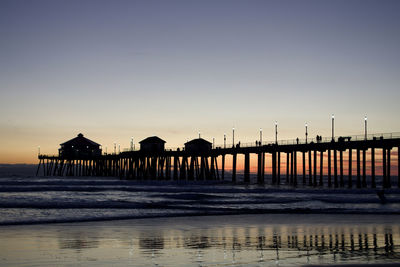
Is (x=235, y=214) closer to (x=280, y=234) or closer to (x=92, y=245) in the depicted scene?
(x=280, y=234)

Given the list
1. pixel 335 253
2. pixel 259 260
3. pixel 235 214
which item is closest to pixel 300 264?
pixel 259 260

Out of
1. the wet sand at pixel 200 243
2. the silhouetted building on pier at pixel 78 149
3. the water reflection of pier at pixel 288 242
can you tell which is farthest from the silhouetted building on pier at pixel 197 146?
the water reflection of pier at pixel 288 242

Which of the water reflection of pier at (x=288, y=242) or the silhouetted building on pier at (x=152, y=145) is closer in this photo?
the water reflection of pier at (x=288, y=242)

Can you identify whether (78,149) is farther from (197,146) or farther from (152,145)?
(197,146)

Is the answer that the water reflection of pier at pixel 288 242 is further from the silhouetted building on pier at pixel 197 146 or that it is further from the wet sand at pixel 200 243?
the silhouetted building on pier at pixel 197 146

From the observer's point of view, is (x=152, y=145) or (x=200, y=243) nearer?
(x=200, y=243)

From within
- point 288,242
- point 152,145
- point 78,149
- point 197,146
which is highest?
point 152,145

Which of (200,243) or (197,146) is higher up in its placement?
(197,146)

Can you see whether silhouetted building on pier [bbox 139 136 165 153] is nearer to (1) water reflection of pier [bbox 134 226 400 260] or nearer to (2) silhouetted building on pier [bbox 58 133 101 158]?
(2) silhouetted building on pier [bbox 58 133 101 158]

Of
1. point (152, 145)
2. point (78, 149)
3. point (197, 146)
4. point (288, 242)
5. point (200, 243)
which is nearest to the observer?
point (200, 243)

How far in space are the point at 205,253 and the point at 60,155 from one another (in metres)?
99.4

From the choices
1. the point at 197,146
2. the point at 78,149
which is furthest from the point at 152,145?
the point at 78,149

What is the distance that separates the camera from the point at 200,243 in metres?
12.6

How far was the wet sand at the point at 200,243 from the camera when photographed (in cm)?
1014
